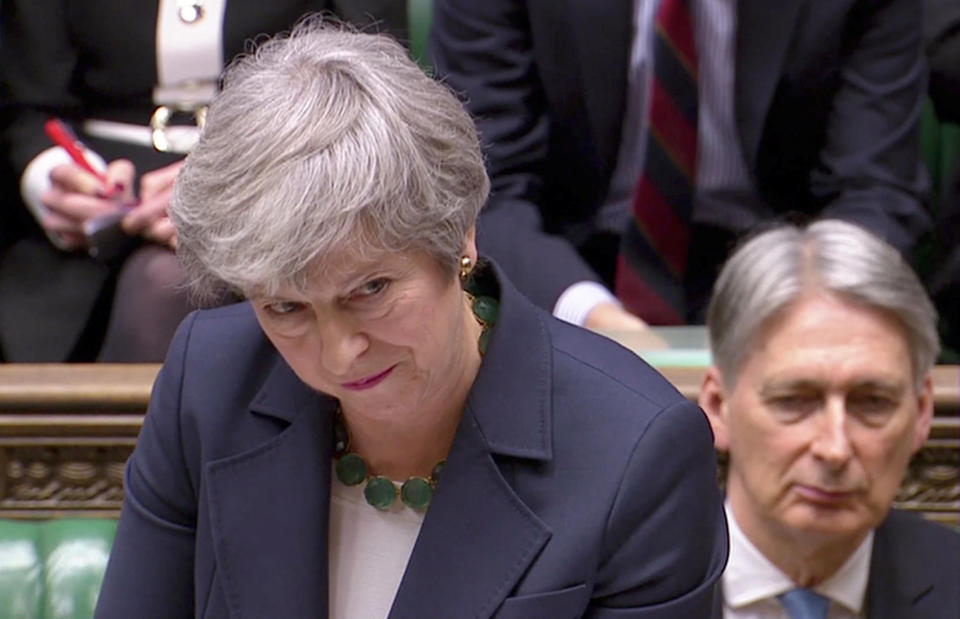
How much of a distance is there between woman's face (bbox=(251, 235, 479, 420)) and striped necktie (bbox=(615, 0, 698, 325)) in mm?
806

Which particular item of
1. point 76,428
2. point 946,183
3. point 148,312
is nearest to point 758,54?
point 946,183

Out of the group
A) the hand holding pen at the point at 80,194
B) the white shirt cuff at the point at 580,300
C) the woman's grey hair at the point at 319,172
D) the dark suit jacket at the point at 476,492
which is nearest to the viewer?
the woman's grey hair at the point at 319,172

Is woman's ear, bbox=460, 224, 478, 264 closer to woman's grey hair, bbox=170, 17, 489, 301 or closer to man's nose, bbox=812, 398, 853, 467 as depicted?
woman's grey hair, bbox=170, 17, 489, 301

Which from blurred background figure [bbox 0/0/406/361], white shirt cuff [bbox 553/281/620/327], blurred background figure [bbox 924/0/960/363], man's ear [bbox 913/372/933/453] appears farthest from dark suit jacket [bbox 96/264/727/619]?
blurred background figure [bbox 924/0/960/363]

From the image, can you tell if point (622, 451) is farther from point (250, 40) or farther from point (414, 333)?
point (250, 40)

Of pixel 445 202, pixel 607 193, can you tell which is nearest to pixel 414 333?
pixel 445 202

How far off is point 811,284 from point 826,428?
13 centimetres

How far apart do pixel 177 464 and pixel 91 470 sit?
0.48 meters

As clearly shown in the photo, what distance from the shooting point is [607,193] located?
183cm

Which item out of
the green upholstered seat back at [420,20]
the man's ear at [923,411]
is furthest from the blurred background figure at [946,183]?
the green upholstered seat back at [420,20]

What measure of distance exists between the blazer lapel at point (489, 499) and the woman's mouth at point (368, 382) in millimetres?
102

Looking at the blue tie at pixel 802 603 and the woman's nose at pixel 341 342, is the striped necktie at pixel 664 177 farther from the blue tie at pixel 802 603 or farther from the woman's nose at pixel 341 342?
the woman's nose at pixel 341 342

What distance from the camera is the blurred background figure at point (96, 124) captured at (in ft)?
5.90

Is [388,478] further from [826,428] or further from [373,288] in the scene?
[826,428]
